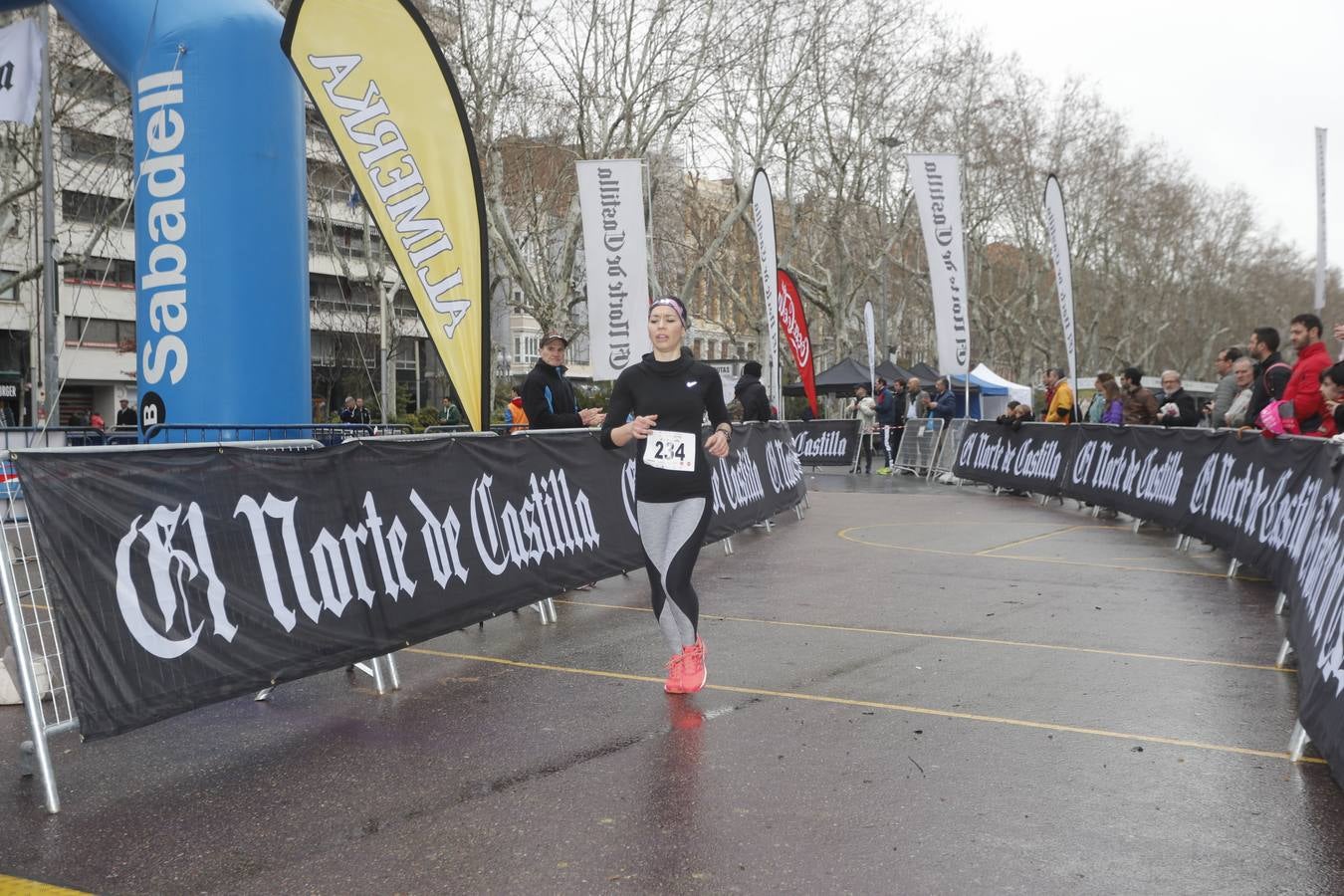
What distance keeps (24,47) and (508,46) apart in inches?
854

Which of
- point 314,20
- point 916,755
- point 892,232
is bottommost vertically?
point 916,755

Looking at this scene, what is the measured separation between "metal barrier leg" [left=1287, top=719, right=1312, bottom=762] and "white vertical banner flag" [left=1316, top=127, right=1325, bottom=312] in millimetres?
12569

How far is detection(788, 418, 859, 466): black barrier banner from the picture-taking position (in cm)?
2955

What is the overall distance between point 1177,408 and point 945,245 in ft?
22.8

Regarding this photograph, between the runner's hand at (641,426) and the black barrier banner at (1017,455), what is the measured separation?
13.6 metres

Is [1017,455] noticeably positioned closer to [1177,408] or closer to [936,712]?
[1177,408]

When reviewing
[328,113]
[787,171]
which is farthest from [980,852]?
[787,171]

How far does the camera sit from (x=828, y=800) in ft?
15.0

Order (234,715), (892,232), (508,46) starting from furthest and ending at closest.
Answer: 1. (892,232)
2. (508,46)
3. (234,715)

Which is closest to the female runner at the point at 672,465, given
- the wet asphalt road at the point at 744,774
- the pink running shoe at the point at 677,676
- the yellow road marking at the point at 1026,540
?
the pink running shoe at the point at 677,676

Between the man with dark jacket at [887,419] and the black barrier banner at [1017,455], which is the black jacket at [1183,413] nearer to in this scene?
the black barrier banner at [1017,455]

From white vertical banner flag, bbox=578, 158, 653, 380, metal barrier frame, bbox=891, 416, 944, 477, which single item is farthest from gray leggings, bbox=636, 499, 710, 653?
metal barrier frame, bbox=891, 416, 944, 477

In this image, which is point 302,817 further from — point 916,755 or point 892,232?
point 892,232

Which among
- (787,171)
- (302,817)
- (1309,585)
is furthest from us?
(787,171)
